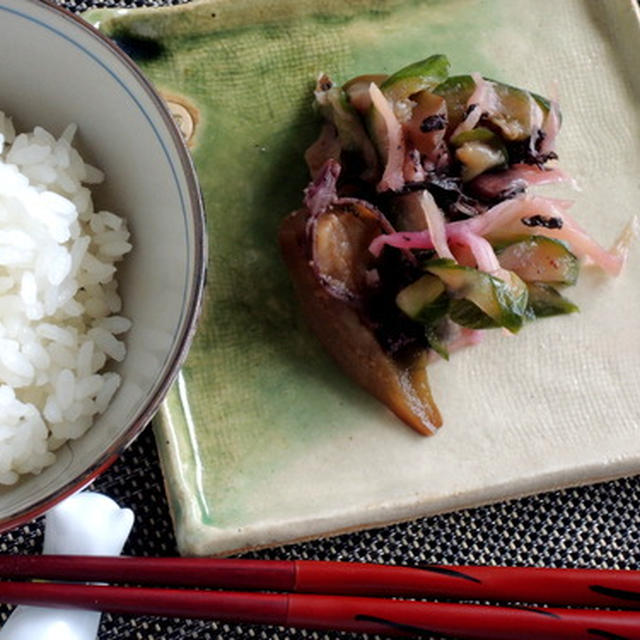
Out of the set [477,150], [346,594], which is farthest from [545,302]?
[346,594]

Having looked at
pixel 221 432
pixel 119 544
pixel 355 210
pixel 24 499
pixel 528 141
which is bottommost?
pixel 119 544

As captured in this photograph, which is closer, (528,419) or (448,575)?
(448,575)

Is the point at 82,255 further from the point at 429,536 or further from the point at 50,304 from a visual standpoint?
the point at 429,536

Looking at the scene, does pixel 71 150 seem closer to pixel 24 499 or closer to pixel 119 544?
pixel 24 499

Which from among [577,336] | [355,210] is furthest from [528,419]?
[355,210]

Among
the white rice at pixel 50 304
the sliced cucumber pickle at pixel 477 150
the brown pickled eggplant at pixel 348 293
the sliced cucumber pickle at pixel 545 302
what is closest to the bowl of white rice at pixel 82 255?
the white rice at pixel 50 304
